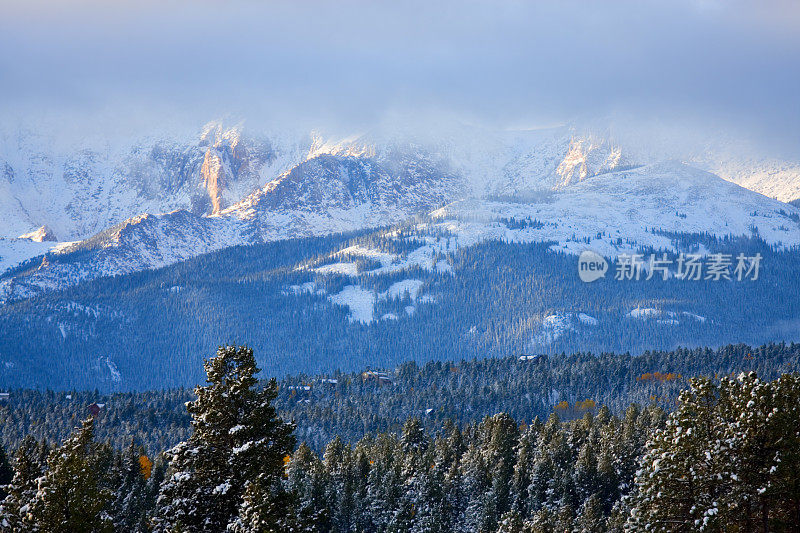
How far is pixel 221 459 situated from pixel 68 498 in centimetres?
764

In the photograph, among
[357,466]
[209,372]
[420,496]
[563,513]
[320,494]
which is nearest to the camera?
[209,372]

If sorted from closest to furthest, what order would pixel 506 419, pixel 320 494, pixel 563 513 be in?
pixel 563 513
pixel 320 494
pixel 506 419

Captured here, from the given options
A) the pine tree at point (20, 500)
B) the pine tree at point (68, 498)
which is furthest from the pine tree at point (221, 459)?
the pine tree at point (20, 500)

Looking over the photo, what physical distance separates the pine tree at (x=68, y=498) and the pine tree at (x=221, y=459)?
3806 millimetres

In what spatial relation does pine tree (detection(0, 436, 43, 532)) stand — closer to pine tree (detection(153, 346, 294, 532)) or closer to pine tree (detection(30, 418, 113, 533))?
pine tree (detection(30, 418, 113, 533))

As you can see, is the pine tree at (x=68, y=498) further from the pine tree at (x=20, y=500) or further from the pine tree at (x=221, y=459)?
the pine tree at (x=221, y=459)

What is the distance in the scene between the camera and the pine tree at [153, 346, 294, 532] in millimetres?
39594

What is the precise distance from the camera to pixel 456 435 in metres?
130

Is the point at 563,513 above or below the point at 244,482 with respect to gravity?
below

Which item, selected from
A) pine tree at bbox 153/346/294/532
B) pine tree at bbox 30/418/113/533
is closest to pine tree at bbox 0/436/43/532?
pine tree at bbox 30/418/113/533

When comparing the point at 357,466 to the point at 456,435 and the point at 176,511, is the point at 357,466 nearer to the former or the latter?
the point at 456,435

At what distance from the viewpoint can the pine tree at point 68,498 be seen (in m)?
40.8

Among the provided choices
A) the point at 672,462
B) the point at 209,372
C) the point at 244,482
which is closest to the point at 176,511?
the point at 244,482

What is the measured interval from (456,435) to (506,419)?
818 centimetres
